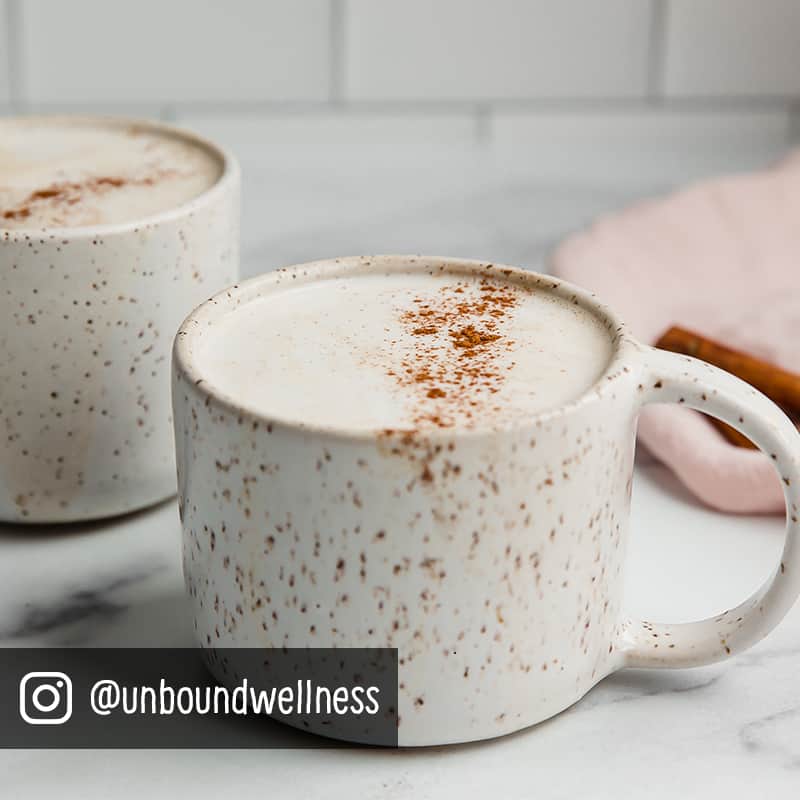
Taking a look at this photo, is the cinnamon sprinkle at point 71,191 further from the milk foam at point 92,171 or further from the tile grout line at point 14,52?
the tile grout line at point 14,52

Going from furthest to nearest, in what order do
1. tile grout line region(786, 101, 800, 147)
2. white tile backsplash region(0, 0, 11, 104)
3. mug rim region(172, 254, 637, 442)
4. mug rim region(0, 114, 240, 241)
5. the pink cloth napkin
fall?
tile grout line region(786, 101, 800, 147)
white tile backsplash region(0, 0, 11, 104)
the pink cloth napkin
mug rim region(0, 114, 240, 241)
mug rim region(172, 254, 637, 442)

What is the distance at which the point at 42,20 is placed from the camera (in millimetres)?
1163

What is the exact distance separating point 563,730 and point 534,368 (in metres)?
0.15

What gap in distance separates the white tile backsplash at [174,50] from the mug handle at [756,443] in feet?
2.41

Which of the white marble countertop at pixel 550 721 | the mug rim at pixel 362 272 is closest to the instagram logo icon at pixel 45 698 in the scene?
the white marble countertop at pixel 550 721

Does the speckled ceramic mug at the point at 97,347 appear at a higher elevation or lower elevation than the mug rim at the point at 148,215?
lower

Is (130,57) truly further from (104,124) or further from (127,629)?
(127,629)

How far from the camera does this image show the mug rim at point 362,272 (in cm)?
47

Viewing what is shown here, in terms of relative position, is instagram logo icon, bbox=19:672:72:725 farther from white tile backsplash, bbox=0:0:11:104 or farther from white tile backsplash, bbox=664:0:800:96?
white tile backsplash, bbox=664:0:800:96

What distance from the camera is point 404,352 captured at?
21.7 inches

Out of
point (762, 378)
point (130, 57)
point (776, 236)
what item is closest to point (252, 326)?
point (762, 378)

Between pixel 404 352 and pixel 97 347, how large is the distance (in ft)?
0.54

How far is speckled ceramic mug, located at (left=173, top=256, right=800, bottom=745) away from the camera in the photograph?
1.57ft

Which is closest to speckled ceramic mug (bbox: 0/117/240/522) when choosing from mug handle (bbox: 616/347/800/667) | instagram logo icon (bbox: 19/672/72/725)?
instagram logo icon (bbox: 19/672/72/725)
